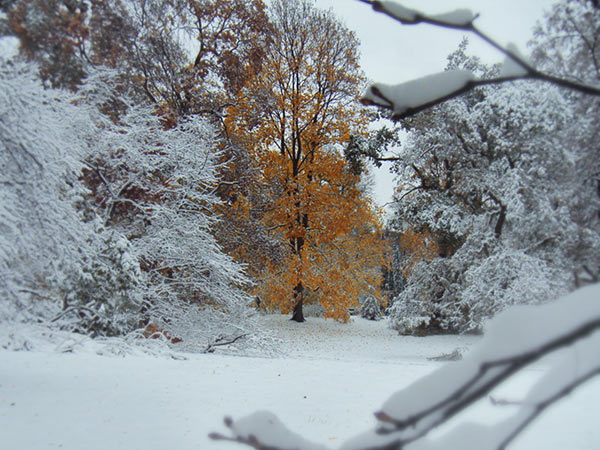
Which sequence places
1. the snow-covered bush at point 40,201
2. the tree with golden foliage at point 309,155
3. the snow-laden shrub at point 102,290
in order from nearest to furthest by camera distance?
the snow-covered bush at point 40,201
the snow-laden shrub at point 102,290
the tree with golden foliage at point 309,155

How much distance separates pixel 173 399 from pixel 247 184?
133 inches

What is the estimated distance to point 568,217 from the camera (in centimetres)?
44

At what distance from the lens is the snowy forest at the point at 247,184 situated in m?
0.28

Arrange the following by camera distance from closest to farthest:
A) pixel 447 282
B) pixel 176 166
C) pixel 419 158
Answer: pixel 419 158 → pixel 447 282 → pixel 176 166

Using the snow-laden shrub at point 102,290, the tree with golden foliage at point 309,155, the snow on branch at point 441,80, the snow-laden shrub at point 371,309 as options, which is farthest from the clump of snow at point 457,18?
the snow-laden shrub at point 371,309

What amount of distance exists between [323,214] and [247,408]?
4.36m

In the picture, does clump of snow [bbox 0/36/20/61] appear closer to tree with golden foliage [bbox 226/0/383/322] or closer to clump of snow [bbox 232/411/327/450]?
clump of snow [bbox 232/411/327/450]

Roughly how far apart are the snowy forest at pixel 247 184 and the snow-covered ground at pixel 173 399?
32 millimetres

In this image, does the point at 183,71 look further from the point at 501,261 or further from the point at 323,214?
the point at 323,214

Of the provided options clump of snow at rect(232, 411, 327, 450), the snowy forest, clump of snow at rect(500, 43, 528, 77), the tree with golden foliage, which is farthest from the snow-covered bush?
the tree with golden foliage

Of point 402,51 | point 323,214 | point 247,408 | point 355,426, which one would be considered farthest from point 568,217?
point 323,214

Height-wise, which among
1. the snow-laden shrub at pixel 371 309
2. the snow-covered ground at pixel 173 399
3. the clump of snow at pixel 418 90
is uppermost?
the clump of snow at pixel 418 90

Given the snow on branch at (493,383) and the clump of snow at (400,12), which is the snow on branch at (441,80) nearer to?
the clump of snow at (400,12)

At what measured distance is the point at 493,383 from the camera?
23 centimetres
